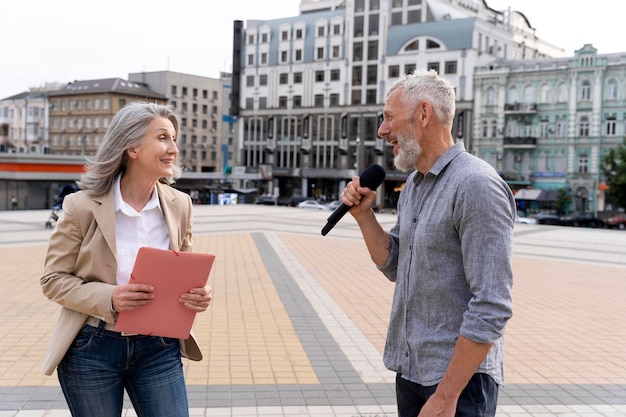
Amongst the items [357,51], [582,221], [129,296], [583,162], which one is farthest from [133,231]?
[357,51]

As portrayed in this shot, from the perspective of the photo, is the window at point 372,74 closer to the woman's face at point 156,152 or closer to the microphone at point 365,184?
the microphone at point 365,184

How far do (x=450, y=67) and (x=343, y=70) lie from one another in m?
11.5

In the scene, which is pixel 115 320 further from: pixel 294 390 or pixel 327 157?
pixel 327 157

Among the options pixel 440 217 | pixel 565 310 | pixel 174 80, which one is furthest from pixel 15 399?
pixel 174 80

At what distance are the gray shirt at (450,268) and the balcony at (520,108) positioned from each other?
5273 cm


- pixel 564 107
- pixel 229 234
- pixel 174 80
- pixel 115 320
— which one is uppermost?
pixel 174 80

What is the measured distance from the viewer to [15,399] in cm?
544

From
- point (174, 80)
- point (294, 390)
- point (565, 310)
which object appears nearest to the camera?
point (294, 390)

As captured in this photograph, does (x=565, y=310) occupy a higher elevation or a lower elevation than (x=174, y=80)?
lower

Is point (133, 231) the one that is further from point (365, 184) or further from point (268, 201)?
point (268, 201)

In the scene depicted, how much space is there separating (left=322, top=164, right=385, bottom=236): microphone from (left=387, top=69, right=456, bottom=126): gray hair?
0.50 meters

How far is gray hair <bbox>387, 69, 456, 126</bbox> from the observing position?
252 centimetres

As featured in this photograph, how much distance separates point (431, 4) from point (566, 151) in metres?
19.3

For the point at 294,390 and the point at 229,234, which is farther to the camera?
the point at 229,234
